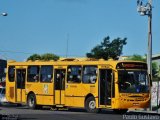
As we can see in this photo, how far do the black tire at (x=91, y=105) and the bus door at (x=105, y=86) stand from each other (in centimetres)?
54

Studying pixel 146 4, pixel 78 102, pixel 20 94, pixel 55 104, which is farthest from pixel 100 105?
pixel 146 4

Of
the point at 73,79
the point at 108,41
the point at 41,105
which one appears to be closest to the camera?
the point at 73,79

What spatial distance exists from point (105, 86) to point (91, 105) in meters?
1.40

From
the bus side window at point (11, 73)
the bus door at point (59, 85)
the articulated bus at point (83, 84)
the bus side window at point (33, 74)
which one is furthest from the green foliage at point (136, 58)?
the bus door at point (59, 85)

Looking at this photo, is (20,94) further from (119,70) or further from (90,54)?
(90,54)

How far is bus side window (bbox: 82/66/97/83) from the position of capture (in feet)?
97.0

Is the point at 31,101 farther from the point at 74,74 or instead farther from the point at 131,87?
the point at 131,87

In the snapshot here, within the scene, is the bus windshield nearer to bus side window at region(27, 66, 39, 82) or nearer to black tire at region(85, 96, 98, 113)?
black tire at region(85, 96, 98, 113)

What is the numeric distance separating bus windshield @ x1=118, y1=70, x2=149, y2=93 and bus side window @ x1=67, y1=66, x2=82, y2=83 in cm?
284

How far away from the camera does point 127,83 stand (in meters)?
28.6

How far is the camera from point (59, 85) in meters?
31.7

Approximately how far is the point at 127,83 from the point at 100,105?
190 centimetres

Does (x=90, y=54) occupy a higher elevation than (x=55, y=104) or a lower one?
higher

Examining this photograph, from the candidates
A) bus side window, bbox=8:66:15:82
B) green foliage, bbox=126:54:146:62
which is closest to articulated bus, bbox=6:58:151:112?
bus side window, bbox=8:66:15:82
